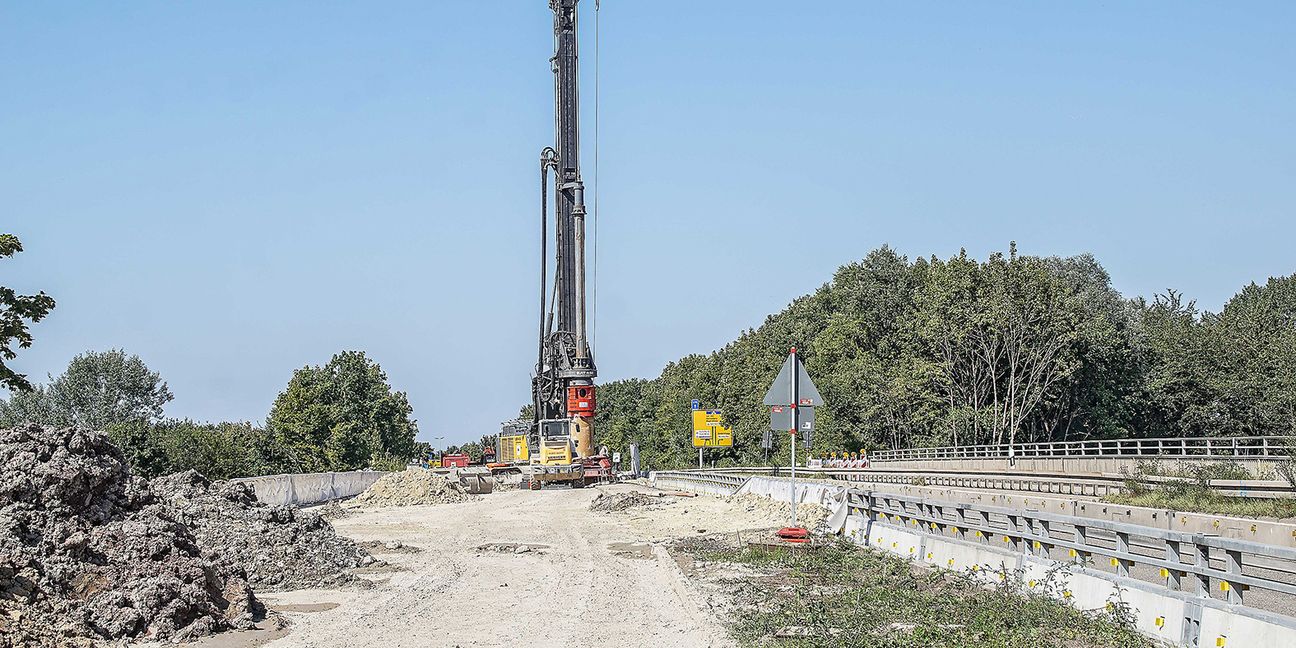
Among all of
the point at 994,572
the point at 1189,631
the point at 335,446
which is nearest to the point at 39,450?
the point at 994,572

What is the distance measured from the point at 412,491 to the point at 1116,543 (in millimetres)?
38043

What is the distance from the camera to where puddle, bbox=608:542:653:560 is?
2375cm

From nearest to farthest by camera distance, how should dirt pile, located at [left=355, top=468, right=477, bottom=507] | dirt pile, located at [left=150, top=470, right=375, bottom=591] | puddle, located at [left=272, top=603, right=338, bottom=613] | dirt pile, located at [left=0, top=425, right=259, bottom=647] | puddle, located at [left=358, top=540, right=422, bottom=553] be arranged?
1. dirt pile, located at [left=0, top=425, right=259, bottom=647]
2. puddle, located at [left=272, top=603, right=338, bottom=613]
3. dirt pile, located at [left=150, top=470, right=375, bottom=591]
4. puddle, located at [left=358, top=540, right=422, bottom=553]
5. dirt pile, located at [left=355, top=468, right=477, bottom=507]

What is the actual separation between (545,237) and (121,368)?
74.5m

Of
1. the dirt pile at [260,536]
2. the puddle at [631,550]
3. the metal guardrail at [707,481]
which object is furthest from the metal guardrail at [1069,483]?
the dirt pile at [260,536]

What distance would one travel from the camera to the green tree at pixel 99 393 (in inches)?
4705

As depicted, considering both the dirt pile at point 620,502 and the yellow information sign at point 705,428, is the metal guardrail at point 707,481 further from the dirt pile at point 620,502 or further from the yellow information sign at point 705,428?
the yellow information sign at point 705,428

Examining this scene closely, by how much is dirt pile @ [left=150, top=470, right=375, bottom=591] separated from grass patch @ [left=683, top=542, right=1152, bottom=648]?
22.5ft

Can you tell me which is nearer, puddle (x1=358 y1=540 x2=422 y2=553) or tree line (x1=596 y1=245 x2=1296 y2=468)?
puddle (x1=358 y1=540 x2=422 y2=553)

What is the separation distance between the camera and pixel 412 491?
4825 centimetres

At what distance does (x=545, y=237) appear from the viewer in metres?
67.5

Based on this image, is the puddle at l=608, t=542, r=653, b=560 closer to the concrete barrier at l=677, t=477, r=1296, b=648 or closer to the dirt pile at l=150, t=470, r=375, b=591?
the concrete barrier at l=677, t=477, r=1296, b=648

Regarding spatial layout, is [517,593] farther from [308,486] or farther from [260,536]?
[308,486]

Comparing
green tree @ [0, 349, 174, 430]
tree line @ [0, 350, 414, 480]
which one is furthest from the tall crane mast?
green tree @ [0, 349, 174, 430]
